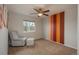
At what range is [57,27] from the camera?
5.66 m

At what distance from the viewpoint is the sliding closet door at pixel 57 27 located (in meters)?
5.16

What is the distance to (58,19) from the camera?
5.52 meters

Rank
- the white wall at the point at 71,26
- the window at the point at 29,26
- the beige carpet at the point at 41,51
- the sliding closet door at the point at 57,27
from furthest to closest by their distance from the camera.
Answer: the window at the point at 29,26 < the sliding closet door at the point at 57,27 < the white wall at the point at 71,26 < the beige carpet at the point at 41,51

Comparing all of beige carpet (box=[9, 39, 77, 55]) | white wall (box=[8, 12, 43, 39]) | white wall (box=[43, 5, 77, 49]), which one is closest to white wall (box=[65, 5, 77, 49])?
white wall (box=[43, 5, 77, 49])

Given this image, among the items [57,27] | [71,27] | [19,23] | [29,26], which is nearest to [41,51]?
[71,27]

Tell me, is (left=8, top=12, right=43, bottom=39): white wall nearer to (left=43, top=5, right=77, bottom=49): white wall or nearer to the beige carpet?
the beige carpet

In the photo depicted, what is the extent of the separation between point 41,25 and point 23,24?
176 centimetres

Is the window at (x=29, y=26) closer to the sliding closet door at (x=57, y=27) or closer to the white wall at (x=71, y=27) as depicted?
the sliding closet door at (x=57, y=27)

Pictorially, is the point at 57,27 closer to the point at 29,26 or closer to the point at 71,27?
the point at 71,27

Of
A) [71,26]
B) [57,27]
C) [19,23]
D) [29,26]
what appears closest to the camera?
[71,26]

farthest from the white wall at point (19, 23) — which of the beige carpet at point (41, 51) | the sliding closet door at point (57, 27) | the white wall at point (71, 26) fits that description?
the white wall at point (71, 26)

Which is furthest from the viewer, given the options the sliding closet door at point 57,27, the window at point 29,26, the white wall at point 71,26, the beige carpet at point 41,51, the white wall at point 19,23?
the window at point 29,26

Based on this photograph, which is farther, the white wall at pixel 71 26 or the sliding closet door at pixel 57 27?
the sliding closet door at pixel 57 27

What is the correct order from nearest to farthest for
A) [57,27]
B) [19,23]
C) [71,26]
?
1. [71,26]
2. [57,27]
3. [19,23]
